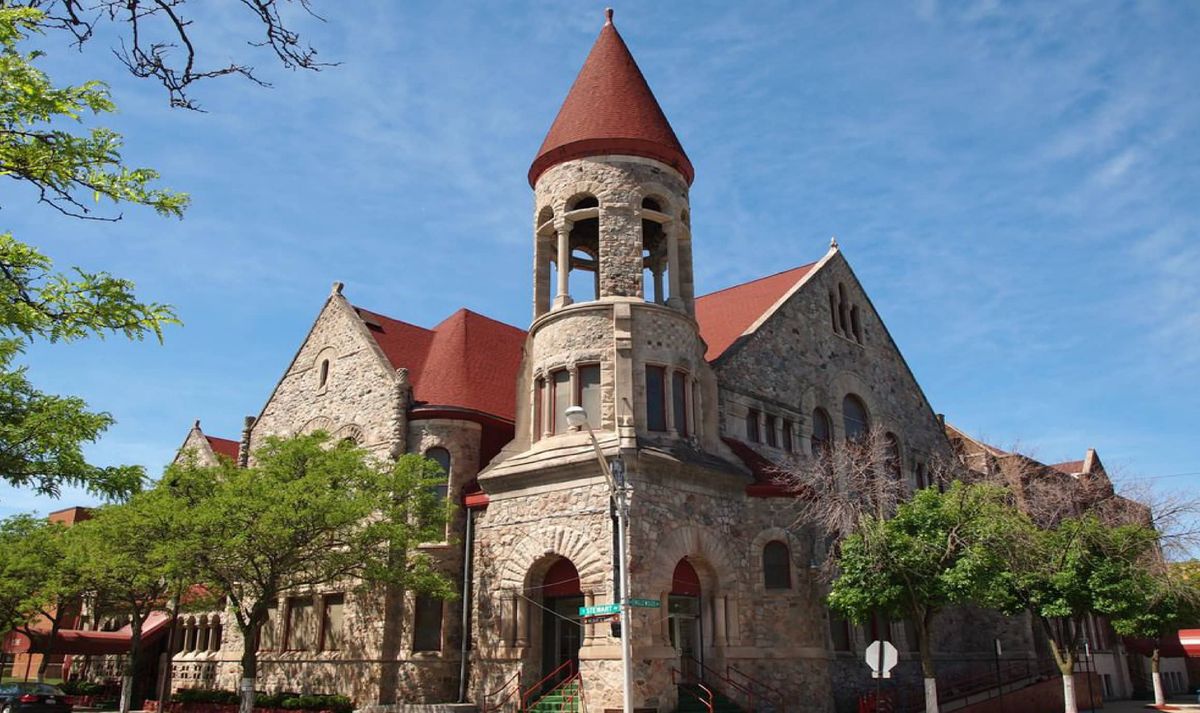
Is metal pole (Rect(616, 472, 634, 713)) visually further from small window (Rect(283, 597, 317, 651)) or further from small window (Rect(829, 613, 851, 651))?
small window (Rect(283, 597, 317, 651))

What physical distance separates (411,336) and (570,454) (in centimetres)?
1103

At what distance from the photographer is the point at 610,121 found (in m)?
26.8

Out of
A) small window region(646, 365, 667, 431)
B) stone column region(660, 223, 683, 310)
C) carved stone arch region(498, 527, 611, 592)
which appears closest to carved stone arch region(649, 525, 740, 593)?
carved stone arch region(498, 527, 611, 592)

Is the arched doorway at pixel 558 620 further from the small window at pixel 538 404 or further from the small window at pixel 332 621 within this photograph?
the small window at pixel 332 621

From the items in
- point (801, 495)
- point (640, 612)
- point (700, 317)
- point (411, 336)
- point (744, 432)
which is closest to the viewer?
point (640, 612)

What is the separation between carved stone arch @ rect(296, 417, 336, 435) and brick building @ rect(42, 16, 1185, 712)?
10cm

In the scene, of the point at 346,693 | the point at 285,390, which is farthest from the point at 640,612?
the point at 285,390

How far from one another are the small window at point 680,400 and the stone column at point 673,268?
2191 mm

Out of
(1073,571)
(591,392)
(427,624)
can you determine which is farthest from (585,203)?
(1073,571)

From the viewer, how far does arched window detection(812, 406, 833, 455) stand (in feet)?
100

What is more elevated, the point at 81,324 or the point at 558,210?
the point at 558,210

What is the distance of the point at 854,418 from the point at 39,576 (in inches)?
1179

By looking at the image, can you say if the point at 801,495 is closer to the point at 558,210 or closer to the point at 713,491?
the point at 713,491

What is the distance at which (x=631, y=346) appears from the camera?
2412 cm
